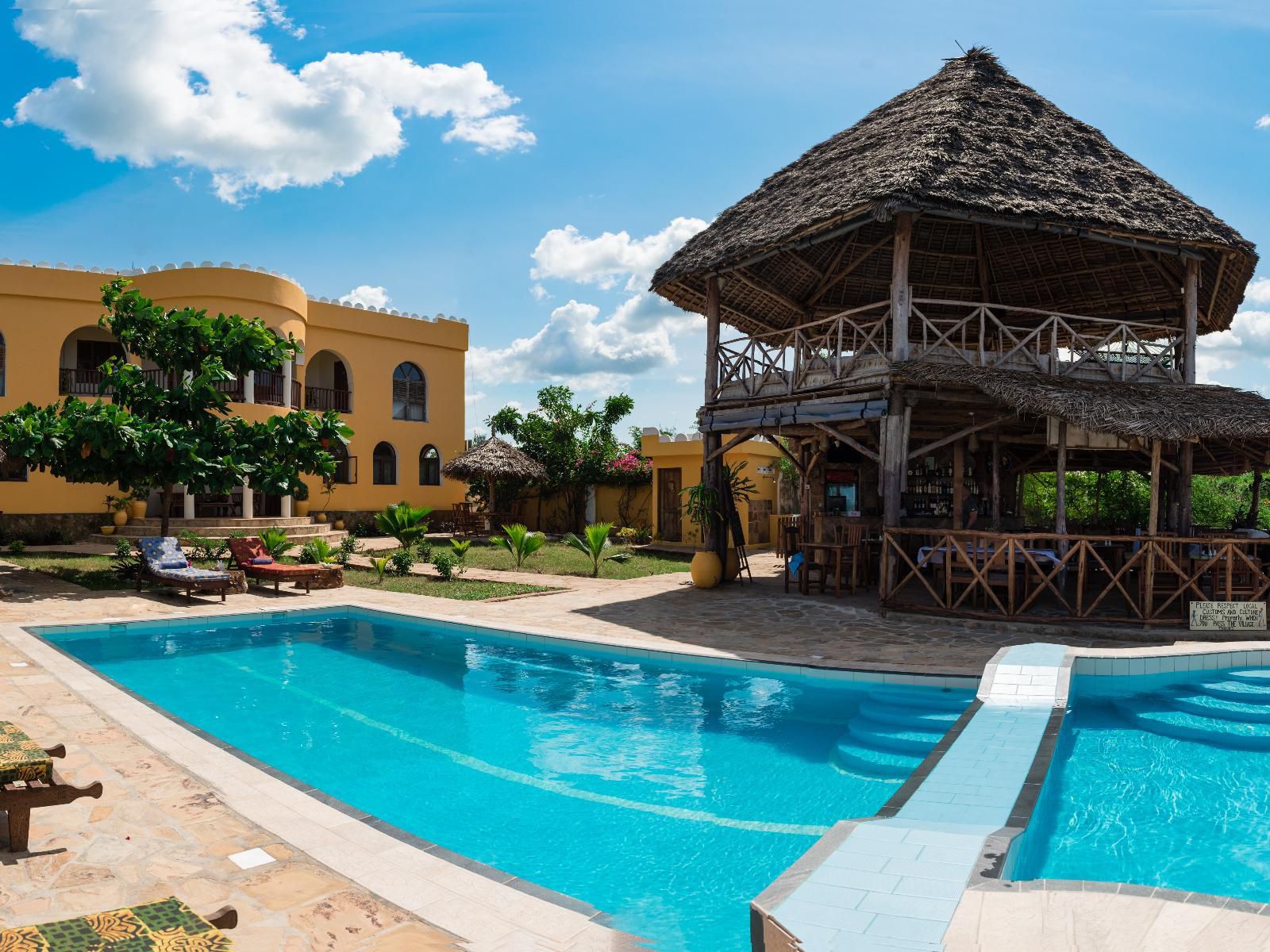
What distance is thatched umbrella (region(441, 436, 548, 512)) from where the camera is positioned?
75.8ft

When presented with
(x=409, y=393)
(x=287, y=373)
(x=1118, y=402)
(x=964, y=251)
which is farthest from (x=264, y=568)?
(x=409, y=393)

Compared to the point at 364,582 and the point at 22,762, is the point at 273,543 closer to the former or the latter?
the point at 364,582

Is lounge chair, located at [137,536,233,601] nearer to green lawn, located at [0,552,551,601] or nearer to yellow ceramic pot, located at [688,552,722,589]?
green lawn, located at [0,552,551,601]

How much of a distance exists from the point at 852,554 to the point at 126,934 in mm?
11557

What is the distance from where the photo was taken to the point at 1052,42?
32.8ft

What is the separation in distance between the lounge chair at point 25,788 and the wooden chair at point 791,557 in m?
10.6

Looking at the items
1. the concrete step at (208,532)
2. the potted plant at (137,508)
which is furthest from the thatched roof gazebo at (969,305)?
the potted plant at (137,508)

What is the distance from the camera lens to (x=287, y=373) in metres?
21.9

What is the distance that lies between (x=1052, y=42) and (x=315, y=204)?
40.0 ft

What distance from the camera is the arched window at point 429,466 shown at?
26344 mm

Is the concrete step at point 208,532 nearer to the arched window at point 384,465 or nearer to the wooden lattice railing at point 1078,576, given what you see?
the arched window at point 384,465

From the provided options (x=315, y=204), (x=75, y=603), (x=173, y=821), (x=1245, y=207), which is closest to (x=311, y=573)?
(x=75, y=603)

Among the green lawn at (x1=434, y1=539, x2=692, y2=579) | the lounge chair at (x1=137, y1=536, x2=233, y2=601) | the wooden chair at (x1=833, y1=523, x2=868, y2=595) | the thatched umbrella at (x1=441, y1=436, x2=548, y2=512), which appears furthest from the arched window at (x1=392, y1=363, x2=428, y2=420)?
the wooden chair at (x1=833, y1=523, x2=868, y2=595)

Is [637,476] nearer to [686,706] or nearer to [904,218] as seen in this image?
[904,218]
